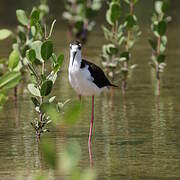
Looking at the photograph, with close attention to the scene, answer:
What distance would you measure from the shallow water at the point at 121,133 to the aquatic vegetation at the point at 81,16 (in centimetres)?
177

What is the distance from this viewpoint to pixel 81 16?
13203mm

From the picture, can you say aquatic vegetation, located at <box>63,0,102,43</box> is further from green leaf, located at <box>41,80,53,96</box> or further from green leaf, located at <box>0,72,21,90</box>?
green leaf, located at <box>0,72,21,90</box>

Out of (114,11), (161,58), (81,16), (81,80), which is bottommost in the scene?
(81,80)

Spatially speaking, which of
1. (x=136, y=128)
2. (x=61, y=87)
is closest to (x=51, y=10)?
(x=61, y=87)

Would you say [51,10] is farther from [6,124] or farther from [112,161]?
[112,161]

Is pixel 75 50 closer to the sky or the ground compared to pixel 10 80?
closer to the sky

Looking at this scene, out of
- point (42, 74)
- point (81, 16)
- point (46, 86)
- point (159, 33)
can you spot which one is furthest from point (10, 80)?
point (81, 16)

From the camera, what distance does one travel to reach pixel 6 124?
7.97 meters

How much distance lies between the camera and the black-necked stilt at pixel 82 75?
289 inches

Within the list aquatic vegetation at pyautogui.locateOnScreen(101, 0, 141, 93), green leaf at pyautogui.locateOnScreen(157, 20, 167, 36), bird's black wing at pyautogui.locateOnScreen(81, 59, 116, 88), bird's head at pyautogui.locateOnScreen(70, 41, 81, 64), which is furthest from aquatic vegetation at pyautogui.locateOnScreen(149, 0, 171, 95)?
bird's head at pyautogui.locateOnScreen(70, 41, 81, 64)

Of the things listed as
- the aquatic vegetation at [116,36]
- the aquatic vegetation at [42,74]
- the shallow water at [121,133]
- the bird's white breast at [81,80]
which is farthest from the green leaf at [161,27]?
the aquatic vegetation at [42,74]

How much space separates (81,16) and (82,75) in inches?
233

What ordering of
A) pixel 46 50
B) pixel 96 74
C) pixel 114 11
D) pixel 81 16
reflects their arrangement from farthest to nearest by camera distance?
pixel 81 16
pixel 114 11
pixel 96 74
pixel 46 50

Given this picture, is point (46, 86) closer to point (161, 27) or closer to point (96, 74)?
point (96, 74)
